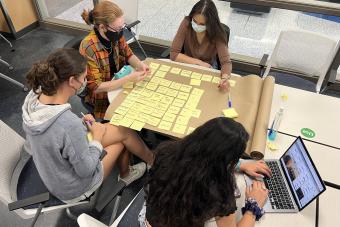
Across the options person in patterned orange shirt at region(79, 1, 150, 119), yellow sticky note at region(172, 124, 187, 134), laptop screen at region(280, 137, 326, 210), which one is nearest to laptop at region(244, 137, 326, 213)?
laptop screen at region(280, 137, 326, 210)

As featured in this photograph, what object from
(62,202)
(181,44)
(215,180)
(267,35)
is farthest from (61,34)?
(215,180)

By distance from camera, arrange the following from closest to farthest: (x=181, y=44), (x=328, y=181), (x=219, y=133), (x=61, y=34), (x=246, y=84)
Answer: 1. (x=219, y=133)
2. (x=328, y=181)
3. (x=246, y=84)
4. (x=181, y=44)
5. (x=61, y=34)

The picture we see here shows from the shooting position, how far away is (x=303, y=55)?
245cm

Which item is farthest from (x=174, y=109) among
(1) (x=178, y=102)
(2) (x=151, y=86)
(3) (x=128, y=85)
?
(3) (x=128, y=85)

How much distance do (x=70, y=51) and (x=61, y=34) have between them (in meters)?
2.89

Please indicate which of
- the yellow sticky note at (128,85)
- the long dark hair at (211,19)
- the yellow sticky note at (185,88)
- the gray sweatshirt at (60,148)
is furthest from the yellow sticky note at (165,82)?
the gray sweatshirt at (60,148)

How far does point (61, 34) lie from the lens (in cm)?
409

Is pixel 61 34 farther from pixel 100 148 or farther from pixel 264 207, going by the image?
pixel 264 207

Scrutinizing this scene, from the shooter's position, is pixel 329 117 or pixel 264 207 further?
pixel 329 117

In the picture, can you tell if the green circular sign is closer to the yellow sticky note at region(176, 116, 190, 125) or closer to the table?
the table

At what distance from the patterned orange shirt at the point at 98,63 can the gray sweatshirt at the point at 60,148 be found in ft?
1.81

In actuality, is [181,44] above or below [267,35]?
above

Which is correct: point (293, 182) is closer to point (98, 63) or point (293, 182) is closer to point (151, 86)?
point (151, 86)

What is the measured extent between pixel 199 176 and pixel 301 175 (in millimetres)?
585
